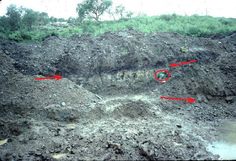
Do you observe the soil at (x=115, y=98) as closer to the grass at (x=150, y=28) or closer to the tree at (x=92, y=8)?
the grass at (x=150, y=28)

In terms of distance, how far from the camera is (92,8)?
1869cm

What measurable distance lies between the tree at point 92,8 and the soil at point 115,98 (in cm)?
606

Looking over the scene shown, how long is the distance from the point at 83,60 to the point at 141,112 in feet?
14.5

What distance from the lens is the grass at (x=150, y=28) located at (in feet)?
44.7

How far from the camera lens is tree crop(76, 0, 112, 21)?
18391 mm

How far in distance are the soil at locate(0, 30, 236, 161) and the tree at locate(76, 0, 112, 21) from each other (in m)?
6.06

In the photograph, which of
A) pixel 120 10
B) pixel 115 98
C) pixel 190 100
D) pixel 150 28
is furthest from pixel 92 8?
pixel 190 100

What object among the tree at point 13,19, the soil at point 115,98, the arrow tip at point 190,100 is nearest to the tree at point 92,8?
the tree at point 13,19

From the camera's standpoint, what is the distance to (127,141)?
7.04 metres

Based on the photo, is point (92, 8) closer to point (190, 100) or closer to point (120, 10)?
point (120, 10)

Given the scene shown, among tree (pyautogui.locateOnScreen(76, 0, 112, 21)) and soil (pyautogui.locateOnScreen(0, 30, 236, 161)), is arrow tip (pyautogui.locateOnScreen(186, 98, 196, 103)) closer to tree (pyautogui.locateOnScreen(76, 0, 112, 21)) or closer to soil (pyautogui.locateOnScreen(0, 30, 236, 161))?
soil (pyautogui.locateOnScreen(0, 30, 236, 161))

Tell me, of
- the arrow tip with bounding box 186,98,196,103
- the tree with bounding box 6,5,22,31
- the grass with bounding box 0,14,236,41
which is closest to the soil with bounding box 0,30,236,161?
the arrow tip with bounding box 186,98,196,103

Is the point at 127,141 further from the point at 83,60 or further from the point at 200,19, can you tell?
the point at 200,19

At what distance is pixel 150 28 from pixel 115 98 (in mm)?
7023
